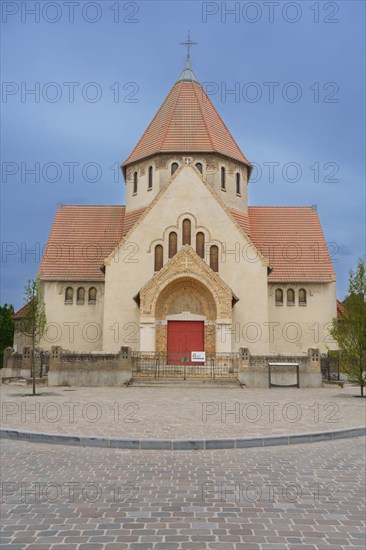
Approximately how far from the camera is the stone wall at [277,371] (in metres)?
27.5

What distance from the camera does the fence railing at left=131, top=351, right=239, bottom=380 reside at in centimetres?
2920

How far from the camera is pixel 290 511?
6367 millimetres

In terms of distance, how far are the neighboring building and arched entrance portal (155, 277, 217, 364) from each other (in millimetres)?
63

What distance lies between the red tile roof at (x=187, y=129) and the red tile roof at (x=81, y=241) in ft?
17.5

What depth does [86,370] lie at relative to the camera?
89.2 feet

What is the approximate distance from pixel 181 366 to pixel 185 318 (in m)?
4.36

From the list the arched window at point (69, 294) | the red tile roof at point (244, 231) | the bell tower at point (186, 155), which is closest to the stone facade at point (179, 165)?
the bell tower at point (186, 155)

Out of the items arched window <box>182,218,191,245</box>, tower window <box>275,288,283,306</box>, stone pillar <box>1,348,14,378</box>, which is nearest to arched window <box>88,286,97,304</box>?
stone pillar <box>1,348,14,378</box>

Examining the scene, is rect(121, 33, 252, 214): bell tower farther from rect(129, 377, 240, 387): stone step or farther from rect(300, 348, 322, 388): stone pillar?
rect(300, 348, 322, 388): stone pillar

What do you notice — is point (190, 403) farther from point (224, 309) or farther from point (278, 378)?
point (224, 309)

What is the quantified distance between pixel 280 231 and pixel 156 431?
33.4 meters

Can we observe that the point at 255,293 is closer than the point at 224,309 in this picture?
No

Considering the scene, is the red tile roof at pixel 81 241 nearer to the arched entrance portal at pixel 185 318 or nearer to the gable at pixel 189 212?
the gable at pixel 189 212

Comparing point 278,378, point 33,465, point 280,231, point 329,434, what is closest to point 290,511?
point 33,465
